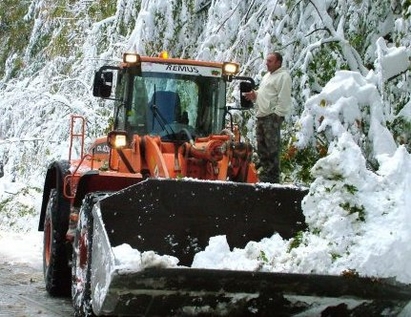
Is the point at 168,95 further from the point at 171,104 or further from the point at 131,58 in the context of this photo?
the point at 131,58

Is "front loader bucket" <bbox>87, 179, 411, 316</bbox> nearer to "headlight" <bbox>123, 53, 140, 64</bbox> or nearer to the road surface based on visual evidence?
the road surface

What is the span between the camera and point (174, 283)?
4.94m

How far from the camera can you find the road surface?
20.7 ft

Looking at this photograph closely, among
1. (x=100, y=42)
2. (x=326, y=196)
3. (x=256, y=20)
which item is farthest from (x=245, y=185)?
(x=100, y=42)

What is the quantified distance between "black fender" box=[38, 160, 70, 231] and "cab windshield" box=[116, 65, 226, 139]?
27.5 inches

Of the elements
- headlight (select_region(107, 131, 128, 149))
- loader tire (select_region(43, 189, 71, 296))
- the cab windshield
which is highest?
the cab windshield

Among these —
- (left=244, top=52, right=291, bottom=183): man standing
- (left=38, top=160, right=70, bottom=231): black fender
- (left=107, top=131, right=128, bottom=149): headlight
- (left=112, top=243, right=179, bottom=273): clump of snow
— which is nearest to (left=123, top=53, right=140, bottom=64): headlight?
(left=107, top=131, right=128, bottom=149): headlight

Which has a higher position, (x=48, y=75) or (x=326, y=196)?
(x=48, y=75)

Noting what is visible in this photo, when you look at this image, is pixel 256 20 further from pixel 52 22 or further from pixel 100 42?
pixel 52 22

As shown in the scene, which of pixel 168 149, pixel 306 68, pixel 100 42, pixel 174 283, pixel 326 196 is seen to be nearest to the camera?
pixel 174 283

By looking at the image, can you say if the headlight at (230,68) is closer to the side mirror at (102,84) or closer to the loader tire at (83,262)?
the side mirror at (102,84)

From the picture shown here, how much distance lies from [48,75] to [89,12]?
4.50ft

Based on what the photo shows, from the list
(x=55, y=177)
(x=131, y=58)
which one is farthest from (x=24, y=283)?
(x=131, y=58)

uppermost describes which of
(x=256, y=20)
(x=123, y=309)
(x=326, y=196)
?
(x=256, y=20)
